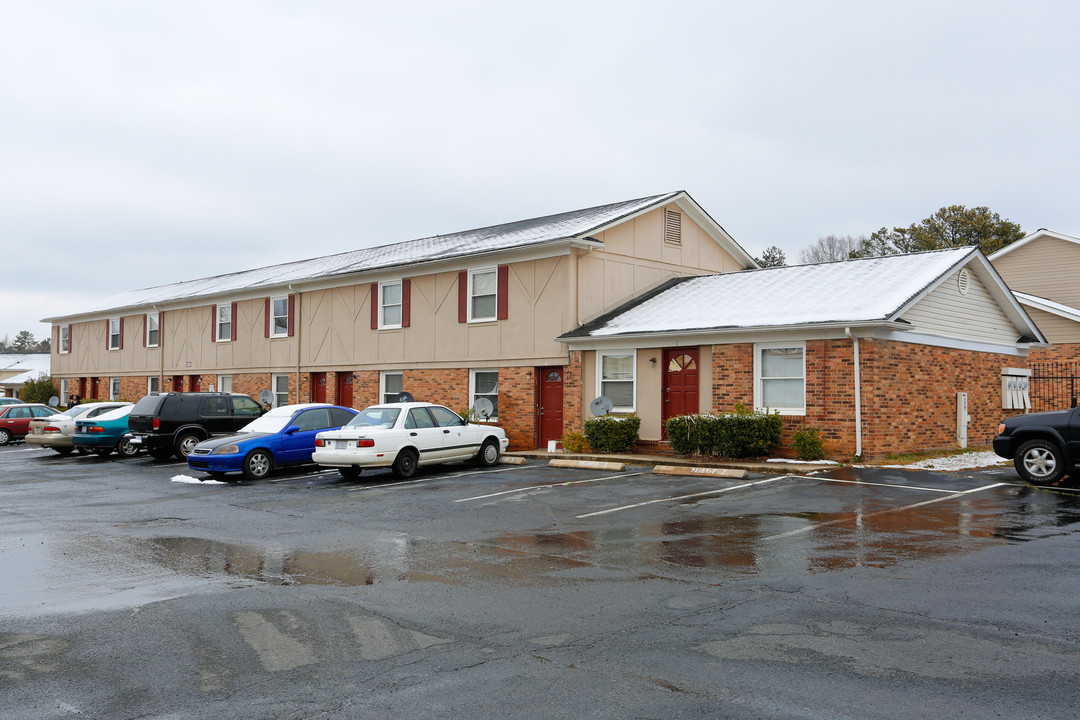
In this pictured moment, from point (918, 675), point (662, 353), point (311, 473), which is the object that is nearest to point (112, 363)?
point (311, 473)

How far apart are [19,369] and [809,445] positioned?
267 feet

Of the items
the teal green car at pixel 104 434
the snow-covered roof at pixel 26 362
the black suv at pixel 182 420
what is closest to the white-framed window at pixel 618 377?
the black suv at pixel 182 420

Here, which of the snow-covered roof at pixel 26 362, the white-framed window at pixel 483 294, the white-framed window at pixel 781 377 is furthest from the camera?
the snow-covered roof at pixel 26 362

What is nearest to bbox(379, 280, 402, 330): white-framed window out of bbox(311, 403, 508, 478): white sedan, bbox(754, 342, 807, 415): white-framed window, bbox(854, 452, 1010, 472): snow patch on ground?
bbox(311, 403, 508, 478): white sedan

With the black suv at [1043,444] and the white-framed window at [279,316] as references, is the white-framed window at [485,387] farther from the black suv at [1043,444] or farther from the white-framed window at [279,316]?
the black suv at [1043,444]

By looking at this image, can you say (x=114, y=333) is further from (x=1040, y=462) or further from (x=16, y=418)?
(x=1040, y=462)

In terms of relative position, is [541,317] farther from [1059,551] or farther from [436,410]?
[1059,551]

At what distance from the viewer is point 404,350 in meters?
26.5

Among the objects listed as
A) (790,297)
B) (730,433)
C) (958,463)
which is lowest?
(958,463)

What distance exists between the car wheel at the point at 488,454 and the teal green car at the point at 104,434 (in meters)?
9.93

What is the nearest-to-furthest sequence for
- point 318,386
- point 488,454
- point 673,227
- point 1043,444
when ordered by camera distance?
point 1043,444
point 488,454
point 673,227
point 318,386

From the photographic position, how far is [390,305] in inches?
1075

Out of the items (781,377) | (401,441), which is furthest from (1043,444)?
(401,441)

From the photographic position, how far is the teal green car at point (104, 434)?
75.4 ft
